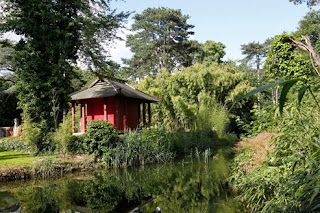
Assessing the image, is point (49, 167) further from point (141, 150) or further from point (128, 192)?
point (128, 192)

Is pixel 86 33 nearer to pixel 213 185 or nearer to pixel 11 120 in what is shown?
pixel 213 185

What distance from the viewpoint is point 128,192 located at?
719 centimetres

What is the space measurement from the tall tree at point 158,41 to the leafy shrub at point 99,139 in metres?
20.9

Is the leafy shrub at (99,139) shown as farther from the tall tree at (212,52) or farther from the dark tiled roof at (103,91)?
the tall tree at (212,52)

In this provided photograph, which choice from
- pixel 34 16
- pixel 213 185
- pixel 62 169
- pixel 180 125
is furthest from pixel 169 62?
pixel 213 185

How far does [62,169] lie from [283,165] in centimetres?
790

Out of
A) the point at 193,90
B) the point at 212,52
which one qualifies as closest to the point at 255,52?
the point at 212,52

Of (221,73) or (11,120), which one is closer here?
(221,73)

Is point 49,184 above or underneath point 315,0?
underneath

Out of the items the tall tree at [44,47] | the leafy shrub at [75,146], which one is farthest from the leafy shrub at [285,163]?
the tall tree at [44,47]

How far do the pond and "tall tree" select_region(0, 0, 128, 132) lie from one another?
5.82 m

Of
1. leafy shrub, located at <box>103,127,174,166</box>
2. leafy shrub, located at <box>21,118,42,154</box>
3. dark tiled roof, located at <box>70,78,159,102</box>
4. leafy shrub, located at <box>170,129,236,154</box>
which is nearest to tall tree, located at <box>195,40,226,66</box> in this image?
dark tiled roof, located at <box>70,78,159,102</box>

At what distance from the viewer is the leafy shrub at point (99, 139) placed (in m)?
11.2

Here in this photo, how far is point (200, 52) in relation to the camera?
31.5 meters
